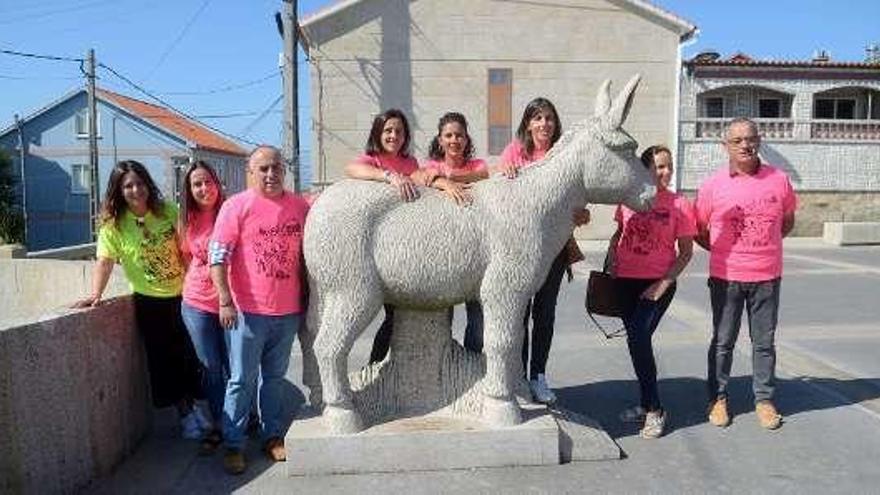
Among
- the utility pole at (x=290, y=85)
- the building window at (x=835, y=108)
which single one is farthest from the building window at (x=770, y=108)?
the utility pole at (x=290, y=85)

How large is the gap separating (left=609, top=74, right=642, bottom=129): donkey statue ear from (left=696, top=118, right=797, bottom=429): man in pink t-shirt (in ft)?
2.77

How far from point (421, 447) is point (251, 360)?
3.19ft

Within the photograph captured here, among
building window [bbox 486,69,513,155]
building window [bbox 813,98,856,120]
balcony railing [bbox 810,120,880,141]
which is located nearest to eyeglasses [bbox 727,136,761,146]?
building window [bbox 486,69,513,155]

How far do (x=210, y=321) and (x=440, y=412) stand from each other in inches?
52.0

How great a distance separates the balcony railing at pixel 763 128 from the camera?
1878 centimetres

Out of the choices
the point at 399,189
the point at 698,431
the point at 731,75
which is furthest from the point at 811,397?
the point at 731,75

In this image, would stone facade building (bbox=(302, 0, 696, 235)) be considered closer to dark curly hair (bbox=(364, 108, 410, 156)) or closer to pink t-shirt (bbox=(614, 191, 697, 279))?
pink t-shirt (bbox=(614, 191, 697, 279))

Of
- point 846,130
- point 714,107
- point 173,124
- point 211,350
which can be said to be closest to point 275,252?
point 211,350

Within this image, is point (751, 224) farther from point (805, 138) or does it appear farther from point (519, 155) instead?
point (805, 138)

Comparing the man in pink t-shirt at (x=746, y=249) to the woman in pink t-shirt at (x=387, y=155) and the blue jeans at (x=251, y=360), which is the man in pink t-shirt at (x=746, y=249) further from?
the blue jeans at (x=251, y=360)

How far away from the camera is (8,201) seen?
23.8 meters

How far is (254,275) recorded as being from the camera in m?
3.64

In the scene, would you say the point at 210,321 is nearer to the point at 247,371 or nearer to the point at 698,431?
the point at 247,371

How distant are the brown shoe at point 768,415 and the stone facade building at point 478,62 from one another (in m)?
13.5
